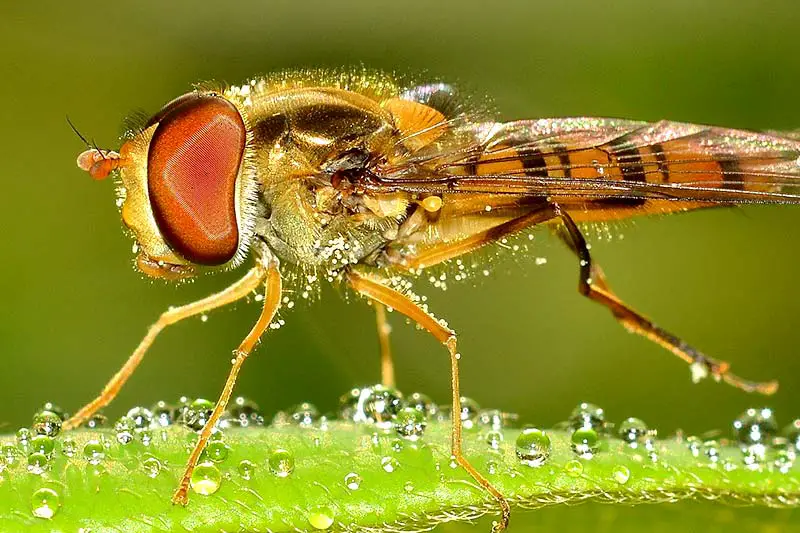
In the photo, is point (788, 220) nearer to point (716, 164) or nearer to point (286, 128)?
point (716, 164)

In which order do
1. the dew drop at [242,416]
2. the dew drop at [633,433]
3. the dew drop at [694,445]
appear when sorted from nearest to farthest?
the dew drop at [694,445], the dew drop at [633,433], the dew drop at [242,416]

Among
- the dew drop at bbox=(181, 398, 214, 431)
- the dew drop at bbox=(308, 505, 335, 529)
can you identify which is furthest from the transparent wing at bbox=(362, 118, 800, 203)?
the dew drop at bbox=(308, 505, 335, 529)

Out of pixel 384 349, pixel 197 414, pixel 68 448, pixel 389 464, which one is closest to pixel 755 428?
pixel 389 464

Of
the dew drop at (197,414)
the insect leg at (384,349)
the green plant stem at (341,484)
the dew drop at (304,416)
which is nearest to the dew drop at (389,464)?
the green plant stem at (341,484)

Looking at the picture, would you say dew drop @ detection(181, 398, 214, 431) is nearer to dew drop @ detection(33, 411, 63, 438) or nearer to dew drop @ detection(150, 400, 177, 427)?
dew drop @ detection(150, 400, 177, 427)

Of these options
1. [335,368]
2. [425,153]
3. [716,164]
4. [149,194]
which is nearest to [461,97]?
[425,153]

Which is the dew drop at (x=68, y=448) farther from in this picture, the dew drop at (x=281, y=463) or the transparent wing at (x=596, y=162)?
the transparent wing at (x=596, y=162)
